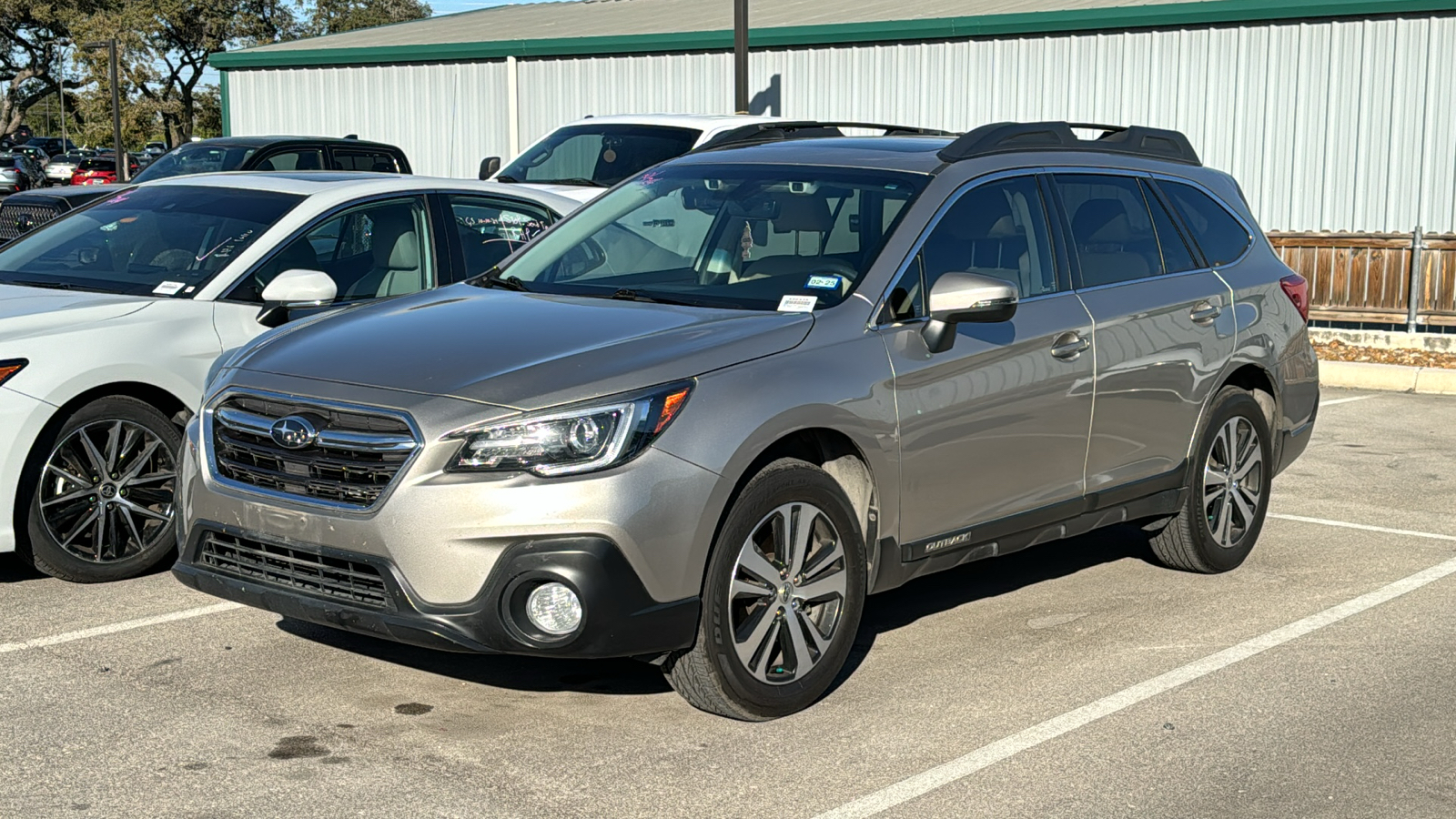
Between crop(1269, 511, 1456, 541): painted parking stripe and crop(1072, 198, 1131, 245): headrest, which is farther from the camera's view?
crop(1269, 511, 1456, 541): painted parking stripe

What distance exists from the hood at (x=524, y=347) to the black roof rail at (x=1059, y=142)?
1274 millimetres

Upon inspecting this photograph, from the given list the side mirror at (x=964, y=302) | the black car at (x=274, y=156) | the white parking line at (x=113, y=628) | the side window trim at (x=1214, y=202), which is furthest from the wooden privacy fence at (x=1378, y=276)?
the white parking line at (x=113, y=628)

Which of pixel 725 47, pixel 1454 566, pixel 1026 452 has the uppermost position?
pixel 725 47

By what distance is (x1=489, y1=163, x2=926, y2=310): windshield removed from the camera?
5.58 metres

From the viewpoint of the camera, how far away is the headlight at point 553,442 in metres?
4.60

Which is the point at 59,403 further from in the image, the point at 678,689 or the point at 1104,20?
the point at 1104,20

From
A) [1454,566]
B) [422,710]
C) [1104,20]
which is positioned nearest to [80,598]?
[422,710]

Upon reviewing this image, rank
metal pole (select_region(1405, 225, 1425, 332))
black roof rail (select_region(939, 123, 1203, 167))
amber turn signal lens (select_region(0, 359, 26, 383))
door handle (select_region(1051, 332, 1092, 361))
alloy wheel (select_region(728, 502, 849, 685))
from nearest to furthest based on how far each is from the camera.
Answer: alloy wheel (select_region(728, 502, 849, 685)) → door handle (select_region(1051, 332, 1092, 361)) → black roof rail (select_region(939, 123, 1203, 167)) → amber turn signal lens (select_region(0, 359, 26, 383)) → metal pole (select_region(1405, 225, 1425, 332))

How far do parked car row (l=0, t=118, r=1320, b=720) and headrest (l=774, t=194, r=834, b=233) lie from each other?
24 millimetres

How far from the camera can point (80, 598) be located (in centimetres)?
646

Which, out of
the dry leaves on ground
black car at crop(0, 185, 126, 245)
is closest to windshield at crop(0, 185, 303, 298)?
black car at crop(0, 185, 126, 245)

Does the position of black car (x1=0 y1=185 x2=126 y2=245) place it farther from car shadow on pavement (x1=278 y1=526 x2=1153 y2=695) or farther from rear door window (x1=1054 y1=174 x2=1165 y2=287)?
rear door window (x1=1054 y1=174 x2=1165 y2=287)

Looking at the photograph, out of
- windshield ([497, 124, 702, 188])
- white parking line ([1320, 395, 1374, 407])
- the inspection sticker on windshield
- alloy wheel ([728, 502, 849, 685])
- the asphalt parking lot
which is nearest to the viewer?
the asphalt parking lot

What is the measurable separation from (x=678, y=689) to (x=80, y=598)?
9.09 ft
